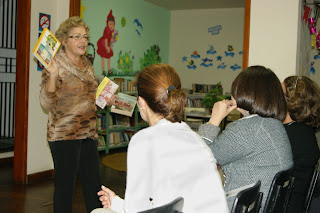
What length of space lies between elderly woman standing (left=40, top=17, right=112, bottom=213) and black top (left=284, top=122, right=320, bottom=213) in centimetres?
146

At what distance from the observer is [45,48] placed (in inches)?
112

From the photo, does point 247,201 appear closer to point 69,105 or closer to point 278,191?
point 278,191

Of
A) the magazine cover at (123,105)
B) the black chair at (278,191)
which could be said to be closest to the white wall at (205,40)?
the magazine cover at (123,105)

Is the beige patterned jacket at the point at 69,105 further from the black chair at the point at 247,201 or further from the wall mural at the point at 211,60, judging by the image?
the wall mural at the point at 211,60

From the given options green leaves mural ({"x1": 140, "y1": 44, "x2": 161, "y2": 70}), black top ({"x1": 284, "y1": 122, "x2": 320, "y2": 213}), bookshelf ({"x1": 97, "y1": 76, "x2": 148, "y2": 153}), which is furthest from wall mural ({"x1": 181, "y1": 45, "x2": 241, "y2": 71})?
black top ({"x1": 284, "y1": 122, "x2": 320, "y2": 213})

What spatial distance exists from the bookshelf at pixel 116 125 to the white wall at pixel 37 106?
7.70 feet

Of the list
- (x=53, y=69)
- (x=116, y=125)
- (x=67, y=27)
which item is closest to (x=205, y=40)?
(x=116, y=125)

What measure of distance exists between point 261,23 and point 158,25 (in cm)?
615

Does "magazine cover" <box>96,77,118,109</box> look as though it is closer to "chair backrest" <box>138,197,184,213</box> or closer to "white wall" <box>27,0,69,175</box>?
"white wall" <box>27,0,69,175</box>

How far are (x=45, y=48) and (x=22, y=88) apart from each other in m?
2.02

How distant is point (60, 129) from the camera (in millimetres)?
2938

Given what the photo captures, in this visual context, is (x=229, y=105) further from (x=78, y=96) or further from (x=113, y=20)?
(x=113, y=20)

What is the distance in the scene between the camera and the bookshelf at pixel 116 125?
7402 mm

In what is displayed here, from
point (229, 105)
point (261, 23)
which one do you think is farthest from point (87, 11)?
point (229, 105)
